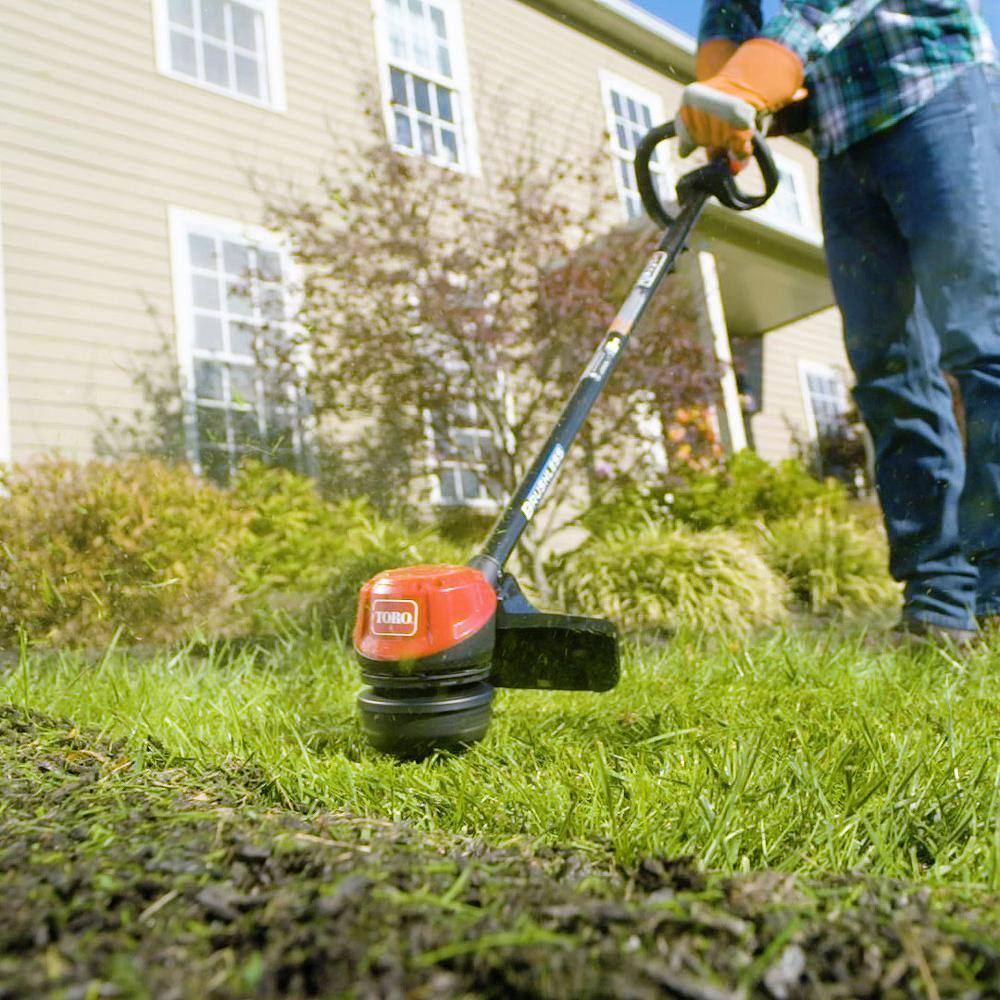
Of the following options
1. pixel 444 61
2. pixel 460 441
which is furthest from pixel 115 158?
pixel 460 441

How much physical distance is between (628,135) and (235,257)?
3.11 meters

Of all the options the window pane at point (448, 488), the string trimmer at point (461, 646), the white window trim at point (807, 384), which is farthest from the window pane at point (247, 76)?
the white window trim at point (807, 384)

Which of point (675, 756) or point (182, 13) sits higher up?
point (182, 13)

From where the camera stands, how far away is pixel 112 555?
3.08 metres

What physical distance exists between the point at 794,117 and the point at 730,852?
2.22m

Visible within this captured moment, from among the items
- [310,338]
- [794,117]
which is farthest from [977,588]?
[310,338]

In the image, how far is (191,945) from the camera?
59 cm

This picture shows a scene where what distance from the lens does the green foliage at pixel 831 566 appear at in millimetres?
4605

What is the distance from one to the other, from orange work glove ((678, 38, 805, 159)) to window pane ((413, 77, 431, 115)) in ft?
13.7

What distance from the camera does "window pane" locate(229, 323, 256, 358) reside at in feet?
16.2

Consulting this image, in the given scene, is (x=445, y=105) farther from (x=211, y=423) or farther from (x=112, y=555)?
(x=112, y=555)

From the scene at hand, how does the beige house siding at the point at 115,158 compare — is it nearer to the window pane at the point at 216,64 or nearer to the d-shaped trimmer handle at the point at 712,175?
the window pane at the point at 216,64

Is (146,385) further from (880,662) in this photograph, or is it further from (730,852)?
(730,852)

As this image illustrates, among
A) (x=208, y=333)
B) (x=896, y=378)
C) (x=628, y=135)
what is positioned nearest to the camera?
(x=896, y=378)
